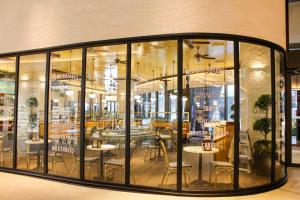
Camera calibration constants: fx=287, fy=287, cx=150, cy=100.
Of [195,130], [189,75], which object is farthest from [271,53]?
[195,130]

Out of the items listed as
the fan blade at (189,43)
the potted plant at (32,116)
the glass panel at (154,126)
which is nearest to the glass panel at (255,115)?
the fan blade at (189,43)

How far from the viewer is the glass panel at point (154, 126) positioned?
5586mm

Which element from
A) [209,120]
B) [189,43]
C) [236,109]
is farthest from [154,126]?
[189,43]

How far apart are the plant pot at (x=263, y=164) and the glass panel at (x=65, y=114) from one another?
12.3 ft

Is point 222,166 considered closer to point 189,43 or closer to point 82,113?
point 189,43

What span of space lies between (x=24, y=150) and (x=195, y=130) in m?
4.38

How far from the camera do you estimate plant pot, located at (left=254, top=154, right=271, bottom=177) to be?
19.2 ft

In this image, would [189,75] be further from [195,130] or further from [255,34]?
[255,34]

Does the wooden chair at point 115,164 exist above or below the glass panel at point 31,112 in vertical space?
below

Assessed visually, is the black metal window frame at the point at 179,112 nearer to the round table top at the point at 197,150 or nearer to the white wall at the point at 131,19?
the white wall at the point at 131,19

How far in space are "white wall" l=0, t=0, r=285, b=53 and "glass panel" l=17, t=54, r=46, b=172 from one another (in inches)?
19.4

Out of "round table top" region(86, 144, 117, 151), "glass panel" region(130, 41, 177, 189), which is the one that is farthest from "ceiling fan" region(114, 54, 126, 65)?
"round table top" region(86, 144, 117, 151)

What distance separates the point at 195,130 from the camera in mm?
5582

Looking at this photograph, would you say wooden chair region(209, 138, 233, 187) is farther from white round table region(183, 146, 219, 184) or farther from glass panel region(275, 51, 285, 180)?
glass panel region(275, 51, 285, 180)
